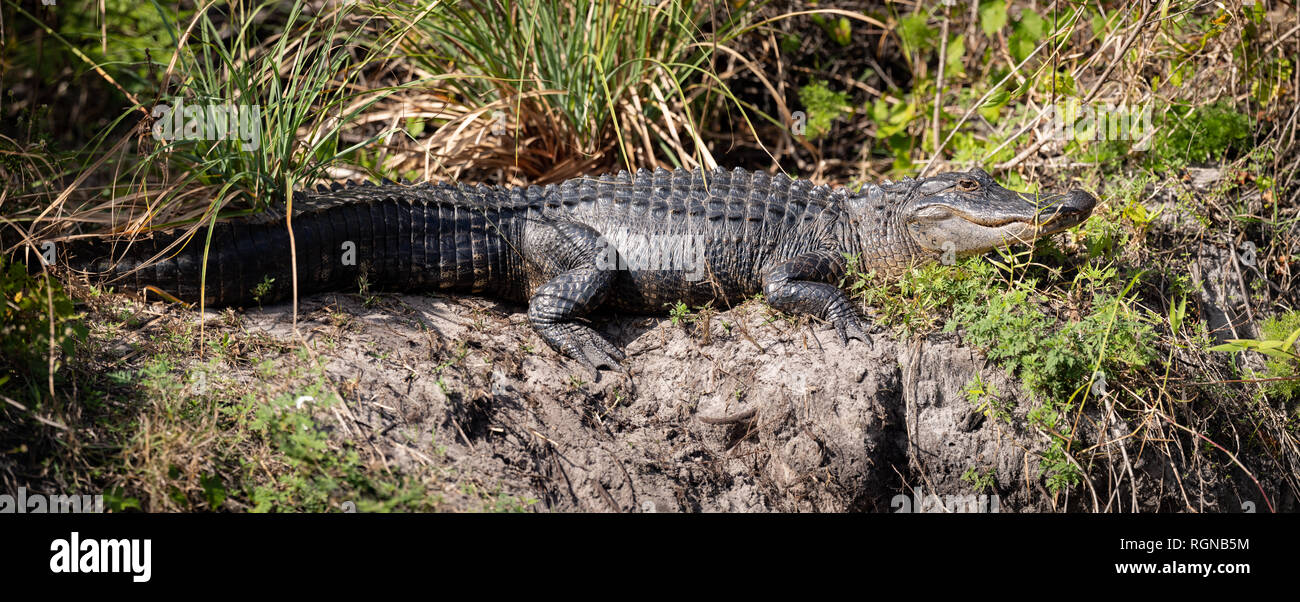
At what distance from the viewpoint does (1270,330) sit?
165 inches

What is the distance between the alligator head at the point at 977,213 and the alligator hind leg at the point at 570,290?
151cm

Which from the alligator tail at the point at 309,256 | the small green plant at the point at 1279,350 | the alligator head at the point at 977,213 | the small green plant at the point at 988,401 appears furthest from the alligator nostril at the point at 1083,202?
the alligator tail at the point at 309,256

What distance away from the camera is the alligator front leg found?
407 centimetres

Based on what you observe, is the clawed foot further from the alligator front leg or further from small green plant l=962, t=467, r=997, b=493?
small green plant l=962, t=467, r=997, b=493

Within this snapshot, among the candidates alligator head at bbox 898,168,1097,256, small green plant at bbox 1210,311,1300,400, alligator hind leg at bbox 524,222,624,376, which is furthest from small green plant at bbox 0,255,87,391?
small green plant at bbox 1210,311,1300,400

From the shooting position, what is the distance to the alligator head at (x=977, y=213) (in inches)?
159

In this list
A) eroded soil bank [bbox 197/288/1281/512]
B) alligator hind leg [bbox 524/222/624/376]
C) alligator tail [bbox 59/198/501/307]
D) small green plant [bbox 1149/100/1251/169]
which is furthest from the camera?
small green plant [bbox 1149/100/1251/169]

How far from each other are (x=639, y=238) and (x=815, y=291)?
873mm

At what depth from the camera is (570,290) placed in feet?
13.7

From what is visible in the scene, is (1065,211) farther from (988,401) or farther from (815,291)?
(815,291)

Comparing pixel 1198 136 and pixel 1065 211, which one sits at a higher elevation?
pixel 1198 136

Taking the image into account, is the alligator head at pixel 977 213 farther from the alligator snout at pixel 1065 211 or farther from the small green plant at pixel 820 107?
the small green plant at pixel 820 107

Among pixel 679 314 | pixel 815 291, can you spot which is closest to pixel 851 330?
pixel 815 291

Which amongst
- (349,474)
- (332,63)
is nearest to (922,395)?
(349,474)
